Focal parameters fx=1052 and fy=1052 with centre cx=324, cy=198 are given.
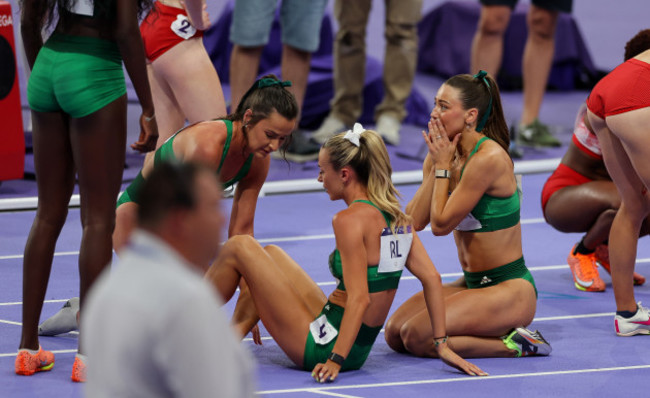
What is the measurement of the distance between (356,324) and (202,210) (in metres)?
2.08

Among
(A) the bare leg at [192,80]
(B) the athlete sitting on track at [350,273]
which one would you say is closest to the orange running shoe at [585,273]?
(B) the athlete sitting on track at [350,273]

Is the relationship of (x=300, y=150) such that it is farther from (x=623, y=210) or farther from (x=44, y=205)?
(x=44, y=205)

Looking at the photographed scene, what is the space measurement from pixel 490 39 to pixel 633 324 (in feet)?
14.1

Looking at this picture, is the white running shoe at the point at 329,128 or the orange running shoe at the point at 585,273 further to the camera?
the white running shoe at the point at 329,128

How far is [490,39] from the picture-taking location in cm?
869

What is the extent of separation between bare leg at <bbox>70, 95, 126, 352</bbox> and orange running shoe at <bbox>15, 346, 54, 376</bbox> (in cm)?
31

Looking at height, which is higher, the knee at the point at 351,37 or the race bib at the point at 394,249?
the race bib at the point at 394,249

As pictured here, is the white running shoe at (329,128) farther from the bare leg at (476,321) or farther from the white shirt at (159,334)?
the white shirt at (159,334)

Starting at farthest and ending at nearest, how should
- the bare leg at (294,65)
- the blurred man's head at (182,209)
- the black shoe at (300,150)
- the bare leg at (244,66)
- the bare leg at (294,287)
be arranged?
the black shoe at (300,150)
the bare leg at (294,65)
the bare leg at (244,66)
the bare leg at (294,287)
the blurred man's head at (182,209)

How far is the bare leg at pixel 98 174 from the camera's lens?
3949 mm

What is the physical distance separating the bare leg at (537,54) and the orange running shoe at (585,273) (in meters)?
3.36

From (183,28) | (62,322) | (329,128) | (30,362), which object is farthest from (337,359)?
(329,128)

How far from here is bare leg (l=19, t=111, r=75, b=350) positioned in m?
4.02

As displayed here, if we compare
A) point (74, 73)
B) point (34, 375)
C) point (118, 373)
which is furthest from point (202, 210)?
point (34, 375)
